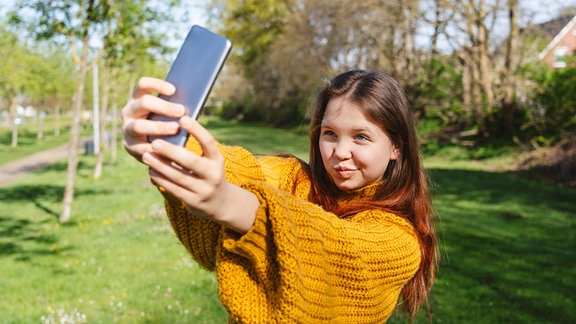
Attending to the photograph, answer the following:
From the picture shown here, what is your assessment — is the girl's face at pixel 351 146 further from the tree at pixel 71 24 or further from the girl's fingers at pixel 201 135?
the tree at pixel 71 24

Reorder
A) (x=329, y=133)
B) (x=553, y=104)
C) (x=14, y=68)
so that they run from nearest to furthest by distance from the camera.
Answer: (x=329, y=133), (x=553, y=104), (x=14, y=68)

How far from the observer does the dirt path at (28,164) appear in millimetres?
Result: 19188

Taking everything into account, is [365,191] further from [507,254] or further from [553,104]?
[553,104]

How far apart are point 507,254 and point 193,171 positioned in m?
7.59

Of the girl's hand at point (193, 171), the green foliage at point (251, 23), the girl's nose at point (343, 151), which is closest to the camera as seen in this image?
the girl's hand at point (193, 171)

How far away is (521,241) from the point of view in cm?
838

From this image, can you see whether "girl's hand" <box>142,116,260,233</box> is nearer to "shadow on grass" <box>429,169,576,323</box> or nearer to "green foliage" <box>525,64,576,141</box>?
"shadow on grass" <box>429,169,576,323</box>

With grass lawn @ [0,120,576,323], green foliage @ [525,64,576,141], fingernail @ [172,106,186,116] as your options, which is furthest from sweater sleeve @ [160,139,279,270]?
green foliage @ [525,64,576,141]

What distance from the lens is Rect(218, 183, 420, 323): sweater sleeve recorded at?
1.22 m

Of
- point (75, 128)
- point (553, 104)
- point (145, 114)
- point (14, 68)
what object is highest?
point (14, 68)

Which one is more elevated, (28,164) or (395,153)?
(395,153)

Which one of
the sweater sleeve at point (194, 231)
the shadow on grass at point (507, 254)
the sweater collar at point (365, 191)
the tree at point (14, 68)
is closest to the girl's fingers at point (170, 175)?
the sweater sleeve at point (194, 231)

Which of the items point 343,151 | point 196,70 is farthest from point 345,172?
point 196,70

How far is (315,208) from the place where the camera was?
1365 millimetres
